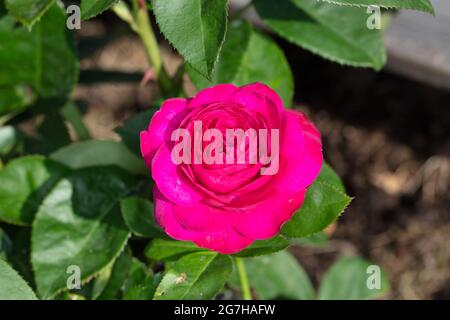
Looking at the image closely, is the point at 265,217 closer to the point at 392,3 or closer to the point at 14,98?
the point at 392,3

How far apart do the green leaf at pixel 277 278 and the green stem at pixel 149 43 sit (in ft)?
0.99

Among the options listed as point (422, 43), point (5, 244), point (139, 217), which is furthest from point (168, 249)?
point (422, 43)

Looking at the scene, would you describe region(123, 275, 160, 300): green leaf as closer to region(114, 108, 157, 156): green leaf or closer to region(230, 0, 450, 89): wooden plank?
region(114, 108, 157, 156): green leaf

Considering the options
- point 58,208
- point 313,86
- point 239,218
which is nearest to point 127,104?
point 313,86

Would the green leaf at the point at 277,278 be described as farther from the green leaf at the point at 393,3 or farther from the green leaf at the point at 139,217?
the green leaf at the point at 393,3

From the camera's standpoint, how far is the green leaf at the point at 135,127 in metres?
0.95

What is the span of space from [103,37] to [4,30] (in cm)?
39

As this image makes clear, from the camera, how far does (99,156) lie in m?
1.05

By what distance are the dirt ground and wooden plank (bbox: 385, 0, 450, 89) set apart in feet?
0.62

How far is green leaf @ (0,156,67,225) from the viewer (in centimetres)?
98

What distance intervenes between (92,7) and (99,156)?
0.30 meters

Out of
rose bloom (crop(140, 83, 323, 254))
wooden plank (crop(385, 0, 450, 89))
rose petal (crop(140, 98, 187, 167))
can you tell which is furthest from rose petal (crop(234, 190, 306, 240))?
wooden plank (crop(385, 0, 450, 89))

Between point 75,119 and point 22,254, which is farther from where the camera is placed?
point 75,119

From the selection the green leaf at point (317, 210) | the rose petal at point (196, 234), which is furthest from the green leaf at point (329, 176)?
the rose petal at point (196, 234)
